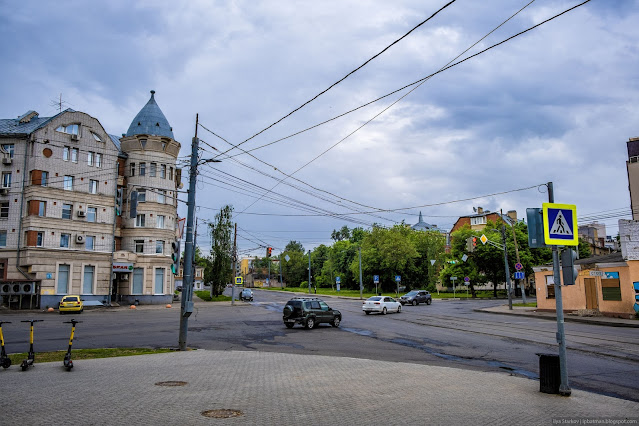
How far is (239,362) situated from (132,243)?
38.4m

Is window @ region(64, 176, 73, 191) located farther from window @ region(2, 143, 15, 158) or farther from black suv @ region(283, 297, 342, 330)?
black suv @ region(283, 297, 342, 330)

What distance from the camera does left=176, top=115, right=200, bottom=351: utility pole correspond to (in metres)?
16.0

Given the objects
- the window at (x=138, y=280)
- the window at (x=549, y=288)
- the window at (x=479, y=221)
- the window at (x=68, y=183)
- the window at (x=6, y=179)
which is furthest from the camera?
the window at (x=479, y=221)

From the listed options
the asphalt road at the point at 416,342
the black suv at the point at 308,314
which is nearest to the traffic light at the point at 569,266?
the asphalt road at the point at 416,342

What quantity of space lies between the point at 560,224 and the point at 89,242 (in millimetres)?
43746

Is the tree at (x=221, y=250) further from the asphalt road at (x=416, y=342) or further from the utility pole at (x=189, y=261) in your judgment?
the utility pole at (x=189, y=261)

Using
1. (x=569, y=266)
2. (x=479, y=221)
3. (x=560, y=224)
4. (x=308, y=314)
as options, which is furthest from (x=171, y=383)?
(x=479, y=221)

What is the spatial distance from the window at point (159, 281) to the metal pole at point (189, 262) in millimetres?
33410

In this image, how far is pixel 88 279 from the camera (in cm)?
4338

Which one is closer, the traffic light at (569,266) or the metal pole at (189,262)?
the traffic light at (569,266)

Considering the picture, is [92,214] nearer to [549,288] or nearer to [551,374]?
[549,288]

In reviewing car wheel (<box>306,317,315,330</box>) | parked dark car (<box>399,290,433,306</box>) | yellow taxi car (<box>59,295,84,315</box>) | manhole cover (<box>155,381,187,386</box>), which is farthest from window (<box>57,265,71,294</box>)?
manhole cover (<box>155,381,187,386</box>)

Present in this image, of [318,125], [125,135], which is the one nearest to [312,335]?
[318,125]

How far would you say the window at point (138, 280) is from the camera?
47.0 m
